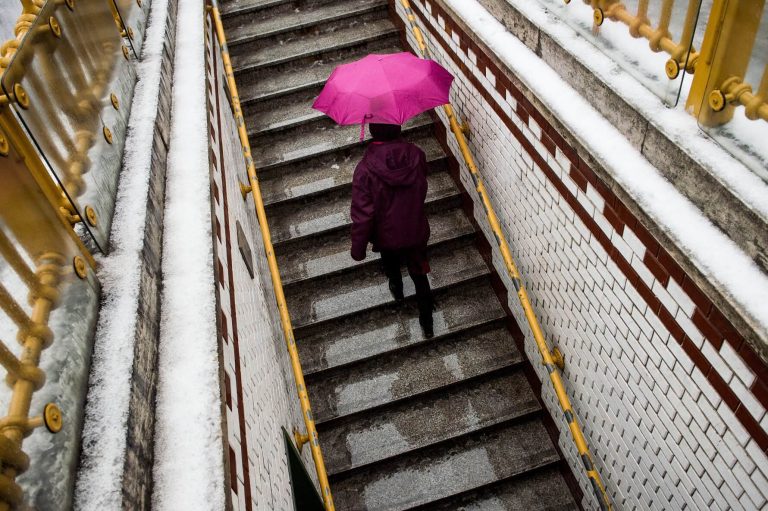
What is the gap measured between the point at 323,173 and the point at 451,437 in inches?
112

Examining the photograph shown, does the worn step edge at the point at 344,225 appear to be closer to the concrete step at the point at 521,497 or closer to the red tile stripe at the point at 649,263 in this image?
the red tile stripe at the point at 649,263

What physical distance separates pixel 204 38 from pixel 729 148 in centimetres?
407

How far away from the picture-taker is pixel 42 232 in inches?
77.7

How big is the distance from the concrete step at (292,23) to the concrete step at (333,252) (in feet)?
8.35

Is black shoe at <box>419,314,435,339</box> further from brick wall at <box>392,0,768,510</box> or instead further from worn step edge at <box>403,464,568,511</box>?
worn step edge at <box>403,464,568,511</box>

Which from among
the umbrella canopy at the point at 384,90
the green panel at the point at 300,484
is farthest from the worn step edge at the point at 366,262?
the green panel at the point at 300,484

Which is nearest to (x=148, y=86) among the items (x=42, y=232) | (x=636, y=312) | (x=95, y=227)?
(x=95, y=227)

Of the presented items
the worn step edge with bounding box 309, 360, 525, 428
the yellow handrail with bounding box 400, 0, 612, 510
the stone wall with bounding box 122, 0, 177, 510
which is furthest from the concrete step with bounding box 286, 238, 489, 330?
the stone wall with bounding box 122, 0, 177, 510

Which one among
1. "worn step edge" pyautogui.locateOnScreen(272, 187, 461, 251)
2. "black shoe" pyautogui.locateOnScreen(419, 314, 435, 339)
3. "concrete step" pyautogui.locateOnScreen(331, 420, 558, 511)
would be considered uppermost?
"worn step edge" pyautogui.locateOnScreen(272, 187, 461, 251)

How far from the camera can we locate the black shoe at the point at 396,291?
495cm

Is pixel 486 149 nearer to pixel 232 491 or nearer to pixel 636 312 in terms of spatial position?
pixel 636 312

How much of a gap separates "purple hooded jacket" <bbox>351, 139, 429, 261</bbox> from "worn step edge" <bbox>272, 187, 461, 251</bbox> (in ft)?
3.26

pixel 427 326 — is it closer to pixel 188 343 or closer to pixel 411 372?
pixel 411 372

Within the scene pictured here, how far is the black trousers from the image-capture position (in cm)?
454
